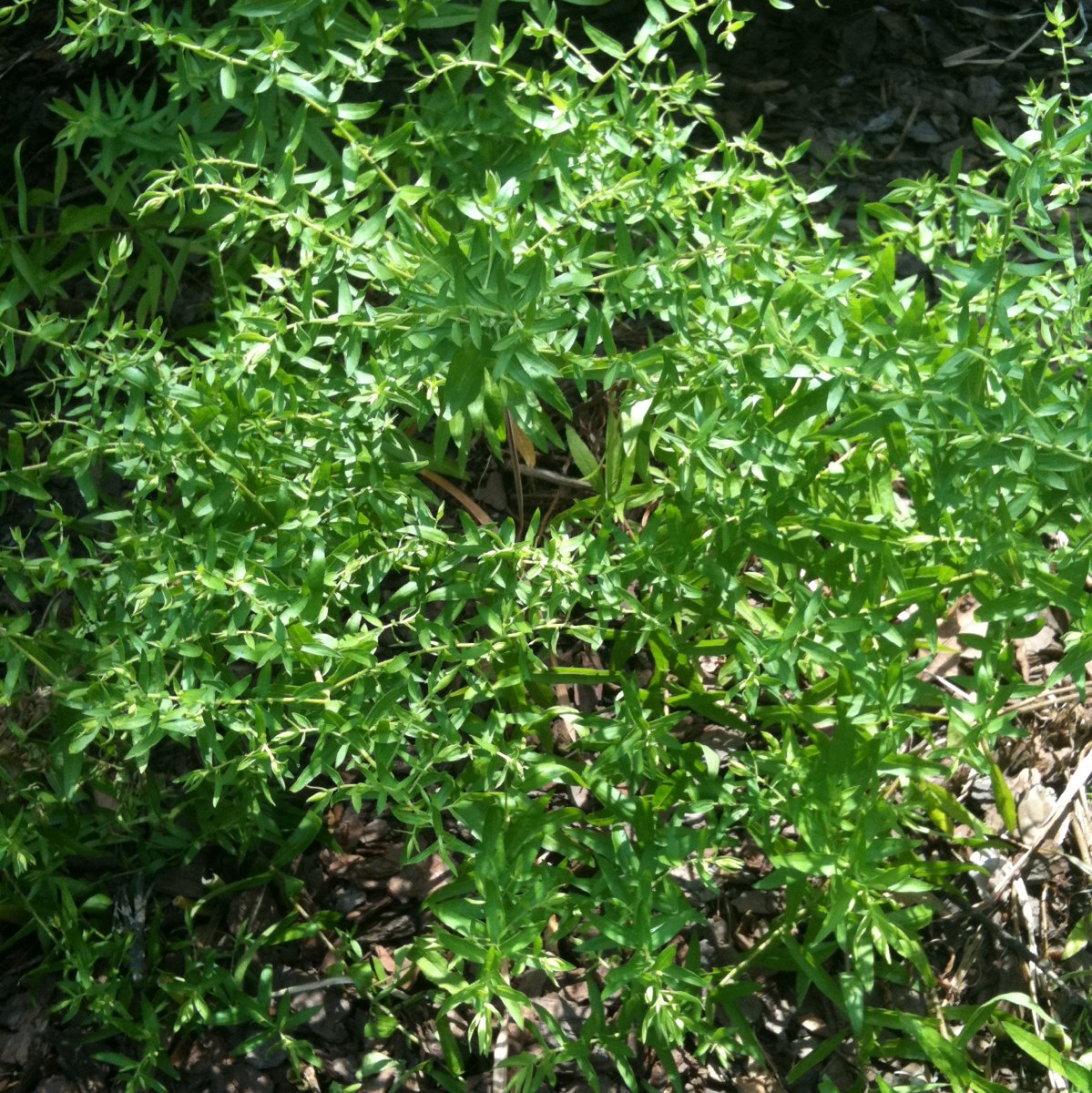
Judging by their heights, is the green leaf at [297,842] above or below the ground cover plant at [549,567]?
below

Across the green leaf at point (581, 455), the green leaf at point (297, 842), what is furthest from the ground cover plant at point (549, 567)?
the green leaf at point (581, 455)

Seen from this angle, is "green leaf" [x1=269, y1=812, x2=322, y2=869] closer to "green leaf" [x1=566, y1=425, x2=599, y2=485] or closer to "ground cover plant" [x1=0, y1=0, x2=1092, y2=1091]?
"ground cover plant" [x1=0, y1=0, x2=1092, y2=1091]

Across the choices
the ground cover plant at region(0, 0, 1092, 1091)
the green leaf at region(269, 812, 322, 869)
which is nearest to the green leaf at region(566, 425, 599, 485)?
the ground cover plant at region(0, 0, 1092, 1091)

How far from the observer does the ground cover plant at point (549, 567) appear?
159cm

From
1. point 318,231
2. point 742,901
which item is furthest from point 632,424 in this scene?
point 742,901

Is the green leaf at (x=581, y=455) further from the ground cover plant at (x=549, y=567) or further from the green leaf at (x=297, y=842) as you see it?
the green leaf at (x=297, y=842)

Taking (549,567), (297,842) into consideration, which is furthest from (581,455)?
(297,842)

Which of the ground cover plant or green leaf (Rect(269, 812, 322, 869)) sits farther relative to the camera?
green leaf (Rect(269, 812, 322, 869))

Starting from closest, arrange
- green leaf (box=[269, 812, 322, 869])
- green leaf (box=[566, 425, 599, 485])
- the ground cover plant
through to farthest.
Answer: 1. the ground cover plant
2. green leaf (box=[269, 812, 322, 869])
3. green leaf (box=[566, 425, 599, 485])

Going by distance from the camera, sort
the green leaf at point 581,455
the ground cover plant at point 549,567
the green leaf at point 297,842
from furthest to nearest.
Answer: the green leaf at point 581,455
the green leaf at point 297,842
the ground cover plant at point 549,567

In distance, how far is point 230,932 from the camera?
225 cm

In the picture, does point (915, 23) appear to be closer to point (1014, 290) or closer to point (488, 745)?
point (1014, 290)

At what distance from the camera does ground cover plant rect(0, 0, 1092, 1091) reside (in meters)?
1.59

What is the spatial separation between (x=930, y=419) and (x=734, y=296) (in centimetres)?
33
